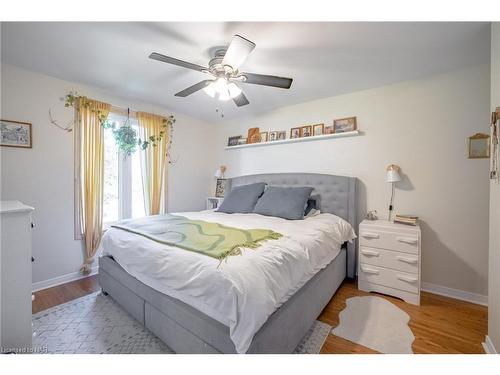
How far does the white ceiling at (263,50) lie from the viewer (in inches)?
62.8

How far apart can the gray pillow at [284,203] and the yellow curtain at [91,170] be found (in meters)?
2.01

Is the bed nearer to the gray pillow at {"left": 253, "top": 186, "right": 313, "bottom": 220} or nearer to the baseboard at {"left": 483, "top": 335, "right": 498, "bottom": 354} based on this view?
the gray pillow at {"left": 253, "top": 186, "right": 313, "bottom": 220}

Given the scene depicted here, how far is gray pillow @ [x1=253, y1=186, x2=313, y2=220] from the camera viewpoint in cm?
246

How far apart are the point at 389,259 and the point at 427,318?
0.53 metres

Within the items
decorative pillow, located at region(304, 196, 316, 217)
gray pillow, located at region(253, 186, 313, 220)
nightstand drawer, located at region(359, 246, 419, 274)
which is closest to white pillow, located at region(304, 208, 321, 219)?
decorative pillow, located at region(304, 196, 316, 217)

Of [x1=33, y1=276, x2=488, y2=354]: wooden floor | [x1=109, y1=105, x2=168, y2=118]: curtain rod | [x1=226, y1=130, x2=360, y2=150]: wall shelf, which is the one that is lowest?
[x1=33, y1=276, x2=488, y2=354]: wooden floor

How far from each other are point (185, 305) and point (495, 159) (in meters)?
2.21

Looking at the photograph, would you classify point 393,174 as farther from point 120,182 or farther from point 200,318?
point 120,182

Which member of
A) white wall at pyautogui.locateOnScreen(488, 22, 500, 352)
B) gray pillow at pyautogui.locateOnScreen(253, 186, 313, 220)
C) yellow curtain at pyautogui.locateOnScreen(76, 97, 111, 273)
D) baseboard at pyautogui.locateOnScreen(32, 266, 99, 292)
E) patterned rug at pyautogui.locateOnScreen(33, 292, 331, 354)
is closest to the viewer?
white wall at pyautogui.locateOnScreen(488, 22, 500, 352)

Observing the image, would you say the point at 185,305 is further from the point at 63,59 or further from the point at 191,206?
the point at 191,206

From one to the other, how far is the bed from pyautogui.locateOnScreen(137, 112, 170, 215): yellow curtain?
1.26m

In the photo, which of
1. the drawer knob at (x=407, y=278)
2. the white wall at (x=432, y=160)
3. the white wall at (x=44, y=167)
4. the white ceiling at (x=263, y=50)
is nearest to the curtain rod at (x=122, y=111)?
the white wall at (x=44, y=167)

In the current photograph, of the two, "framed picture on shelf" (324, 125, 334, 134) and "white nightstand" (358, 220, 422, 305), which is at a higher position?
"framed picture on shelf" (324, 125, 334, 134)

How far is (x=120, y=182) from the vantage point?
301 centimetres
